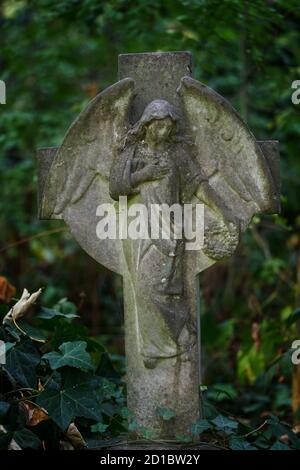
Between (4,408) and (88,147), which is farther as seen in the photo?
(88,147)

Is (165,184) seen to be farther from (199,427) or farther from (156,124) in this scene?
(199,427)

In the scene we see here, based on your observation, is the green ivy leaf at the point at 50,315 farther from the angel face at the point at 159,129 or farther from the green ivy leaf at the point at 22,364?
the angel face at the point at 159,129

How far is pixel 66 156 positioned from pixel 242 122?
0.84 metres

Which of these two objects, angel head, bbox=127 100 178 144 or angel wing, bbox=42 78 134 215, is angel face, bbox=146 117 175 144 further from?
angel wing, bbox=42 78 134 215

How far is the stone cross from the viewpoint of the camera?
3.89 meters

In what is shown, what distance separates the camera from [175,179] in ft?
12.8

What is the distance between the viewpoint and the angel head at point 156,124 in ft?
12.5

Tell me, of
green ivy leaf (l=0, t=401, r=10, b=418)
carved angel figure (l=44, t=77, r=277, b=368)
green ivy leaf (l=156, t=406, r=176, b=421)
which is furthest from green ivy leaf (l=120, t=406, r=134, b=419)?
green ivy leaf (l=0, t=401, r=10, b=418)

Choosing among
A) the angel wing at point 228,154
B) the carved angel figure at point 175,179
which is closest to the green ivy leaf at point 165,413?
the carved angel figure at point 175,179

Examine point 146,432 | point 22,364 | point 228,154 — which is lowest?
point 146,432

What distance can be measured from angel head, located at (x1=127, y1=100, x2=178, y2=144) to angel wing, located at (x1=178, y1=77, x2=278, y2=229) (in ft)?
0.40

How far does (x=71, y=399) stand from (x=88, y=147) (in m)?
1.17

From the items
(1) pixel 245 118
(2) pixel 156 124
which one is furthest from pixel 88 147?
(1) pixel 245 118
